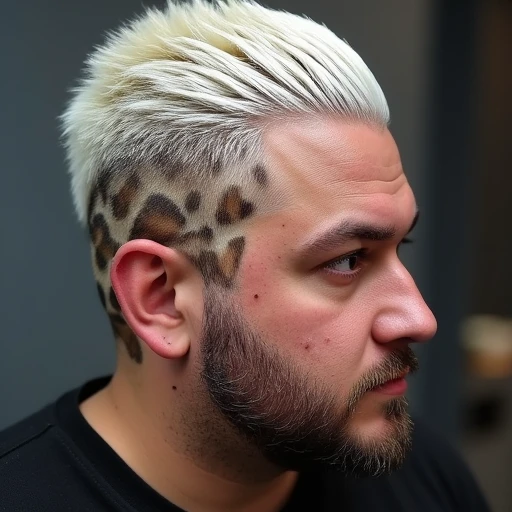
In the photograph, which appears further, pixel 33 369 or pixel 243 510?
pixel 33 369

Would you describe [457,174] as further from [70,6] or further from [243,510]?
[243,510]

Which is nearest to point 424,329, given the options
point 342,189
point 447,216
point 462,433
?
point 342,189

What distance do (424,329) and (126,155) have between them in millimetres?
723

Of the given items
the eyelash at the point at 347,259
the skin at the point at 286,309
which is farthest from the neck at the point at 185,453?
the eyelash at the point at 347,259

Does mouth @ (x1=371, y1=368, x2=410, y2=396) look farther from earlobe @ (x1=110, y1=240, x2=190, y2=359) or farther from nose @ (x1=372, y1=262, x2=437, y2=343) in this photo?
earlobe @ (x1=110, y1=240, x2=190, y2=359)

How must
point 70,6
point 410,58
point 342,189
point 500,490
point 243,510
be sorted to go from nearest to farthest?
1. point 342,189
2. point 243,510
3. point 70,6
4. point 410,58
5. point 500,490

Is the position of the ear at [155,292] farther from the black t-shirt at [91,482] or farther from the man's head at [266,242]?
the black t-shirt at [91,482]

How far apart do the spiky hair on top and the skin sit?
0.21ft

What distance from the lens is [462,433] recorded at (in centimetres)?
338

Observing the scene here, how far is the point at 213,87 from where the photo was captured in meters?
1.49

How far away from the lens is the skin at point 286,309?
57.7 inches

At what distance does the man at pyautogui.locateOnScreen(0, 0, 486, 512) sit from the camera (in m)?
1.47

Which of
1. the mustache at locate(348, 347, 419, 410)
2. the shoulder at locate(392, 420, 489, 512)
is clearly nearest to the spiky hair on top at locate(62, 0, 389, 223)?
the mustache at locate(348, 347, 419, 410)

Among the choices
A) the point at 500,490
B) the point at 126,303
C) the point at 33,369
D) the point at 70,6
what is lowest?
the point at 500,490
